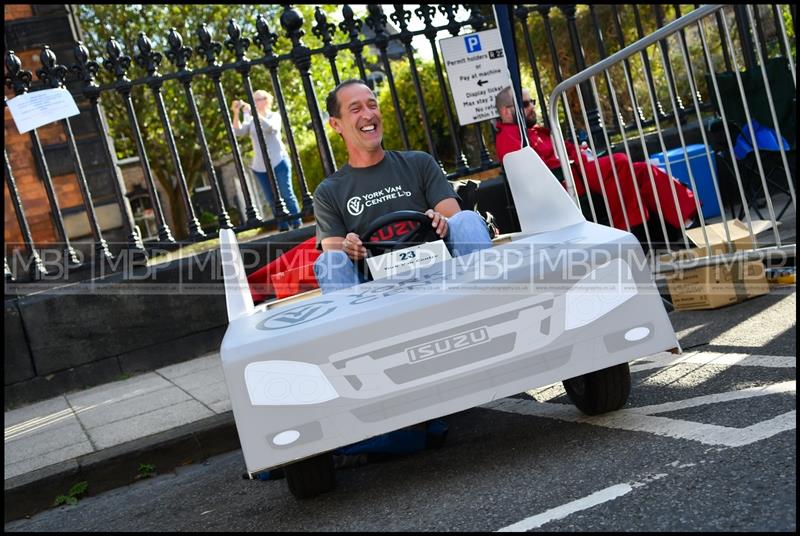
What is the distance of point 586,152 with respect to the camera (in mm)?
7895

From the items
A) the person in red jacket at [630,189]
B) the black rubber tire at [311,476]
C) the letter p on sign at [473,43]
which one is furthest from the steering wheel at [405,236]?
the letter p on sign at [473,43]

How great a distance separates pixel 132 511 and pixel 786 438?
9.44 feet

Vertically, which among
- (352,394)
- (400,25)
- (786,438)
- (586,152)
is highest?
(400,25)

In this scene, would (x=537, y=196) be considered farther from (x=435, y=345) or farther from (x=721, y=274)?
(x=721, y=274)

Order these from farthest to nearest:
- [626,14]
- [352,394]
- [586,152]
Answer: [626,14] → [586,152] → [352,394]

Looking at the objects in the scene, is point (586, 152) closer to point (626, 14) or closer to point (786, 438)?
point (786, 438)

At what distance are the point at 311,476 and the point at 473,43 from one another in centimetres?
520

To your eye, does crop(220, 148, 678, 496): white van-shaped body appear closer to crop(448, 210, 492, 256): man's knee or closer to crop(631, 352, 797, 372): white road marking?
crop(448, 210, 492, 256): man's knee

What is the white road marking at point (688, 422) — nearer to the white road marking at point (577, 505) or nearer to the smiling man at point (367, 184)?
the white road marking at point (577, 505)

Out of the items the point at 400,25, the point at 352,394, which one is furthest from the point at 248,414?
the point at 400,25

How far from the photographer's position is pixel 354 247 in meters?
4.55

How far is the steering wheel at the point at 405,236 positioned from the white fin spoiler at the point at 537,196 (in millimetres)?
547

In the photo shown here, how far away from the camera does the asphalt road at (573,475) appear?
3076mm

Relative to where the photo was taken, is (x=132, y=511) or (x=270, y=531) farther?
(x=132, y=511)
